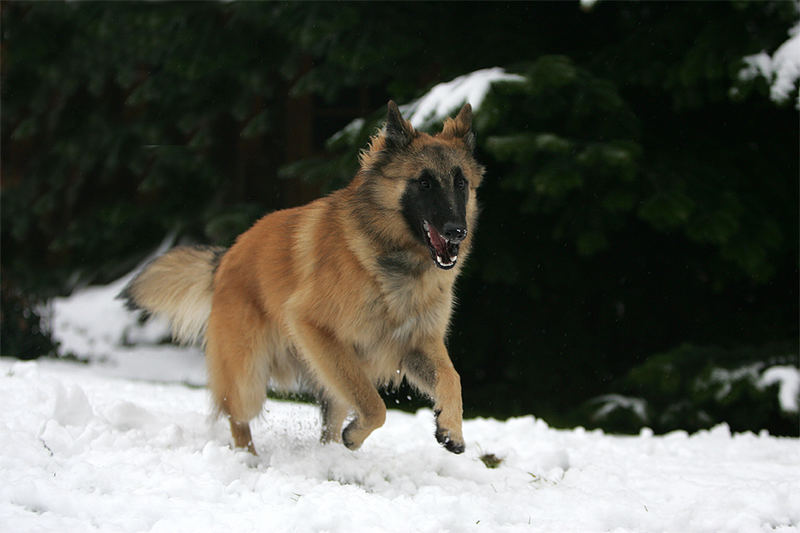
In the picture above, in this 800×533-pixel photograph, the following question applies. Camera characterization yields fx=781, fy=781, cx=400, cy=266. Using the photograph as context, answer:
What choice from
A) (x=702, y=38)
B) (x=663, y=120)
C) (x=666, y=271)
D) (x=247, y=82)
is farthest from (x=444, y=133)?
(x=247, y=82)

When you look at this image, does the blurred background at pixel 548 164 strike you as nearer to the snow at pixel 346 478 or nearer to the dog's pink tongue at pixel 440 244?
the snow at pixel 346 478

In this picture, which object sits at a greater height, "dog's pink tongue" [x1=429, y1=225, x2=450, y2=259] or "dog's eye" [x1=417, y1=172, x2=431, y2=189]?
"dog's eye" [x1=417, y1=172, x2=431, y2=189]

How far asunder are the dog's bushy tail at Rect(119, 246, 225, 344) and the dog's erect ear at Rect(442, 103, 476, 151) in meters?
1.83

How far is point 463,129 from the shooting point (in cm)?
452

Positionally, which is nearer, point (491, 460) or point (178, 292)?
point (491, 460)

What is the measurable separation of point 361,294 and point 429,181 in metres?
0.69

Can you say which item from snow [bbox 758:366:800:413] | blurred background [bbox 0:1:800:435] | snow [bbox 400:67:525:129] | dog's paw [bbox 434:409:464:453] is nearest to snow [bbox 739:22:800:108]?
blurred background [bbox 0:1:800:435]

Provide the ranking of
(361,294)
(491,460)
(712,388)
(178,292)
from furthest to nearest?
(712,388), (178,292), (491,460), (361,294)

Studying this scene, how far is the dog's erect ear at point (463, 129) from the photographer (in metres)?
4.49

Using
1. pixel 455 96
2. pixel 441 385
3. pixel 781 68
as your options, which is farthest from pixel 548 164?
pixel 441 385

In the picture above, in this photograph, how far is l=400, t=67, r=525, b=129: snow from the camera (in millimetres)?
5898

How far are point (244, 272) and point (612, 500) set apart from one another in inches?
95.3

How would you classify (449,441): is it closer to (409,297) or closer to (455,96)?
(409,297)

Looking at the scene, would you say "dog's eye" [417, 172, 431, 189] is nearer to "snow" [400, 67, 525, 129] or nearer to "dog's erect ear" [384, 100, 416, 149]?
"dog's erect ear" [384, 100, 416, 149]
